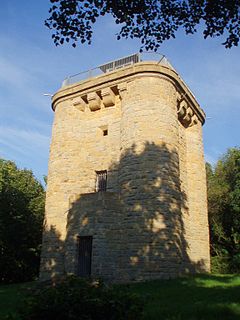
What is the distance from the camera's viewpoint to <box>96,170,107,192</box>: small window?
16.0m

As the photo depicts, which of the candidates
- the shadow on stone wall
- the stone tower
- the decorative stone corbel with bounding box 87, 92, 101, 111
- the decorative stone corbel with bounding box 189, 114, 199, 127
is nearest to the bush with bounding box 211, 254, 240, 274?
the stone tower

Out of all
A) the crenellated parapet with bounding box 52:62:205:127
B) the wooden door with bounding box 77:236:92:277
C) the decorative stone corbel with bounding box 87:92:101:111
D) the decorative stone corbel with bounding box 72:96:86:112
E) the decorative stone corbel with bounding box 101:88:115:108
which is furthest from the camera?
the decorative stone corbel with bounding box 72:96:86:112

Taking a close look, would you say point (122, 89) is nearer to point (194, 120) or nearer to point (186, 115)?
point (186, 115)

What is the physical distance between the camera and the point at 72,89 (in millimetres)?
17828

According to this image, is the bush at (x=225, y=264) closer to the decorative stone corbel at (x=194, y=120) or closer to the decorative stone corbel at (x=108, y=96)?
the decorative stone corbel at (x=194, y=120)

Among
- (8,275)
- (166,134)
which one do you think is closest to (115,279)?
(166,134)

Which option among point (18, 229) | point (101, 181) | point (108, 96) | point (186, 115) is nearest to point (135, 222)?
point (101, 181)

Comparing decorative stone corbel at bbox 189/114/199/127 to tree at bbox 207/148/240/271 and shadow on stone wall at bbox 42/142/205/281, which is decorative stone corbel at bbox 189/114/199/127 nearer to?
shadow on stone wall at bbox 42/142/205/281

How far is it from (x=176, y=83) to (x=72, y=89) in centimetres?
528

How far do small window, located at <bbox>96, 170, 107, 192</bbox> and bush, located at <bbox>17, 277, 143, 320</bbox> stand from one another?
10431mm

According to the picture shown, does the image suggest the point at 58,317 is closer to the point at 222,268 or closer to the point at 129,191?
the point at 129,191

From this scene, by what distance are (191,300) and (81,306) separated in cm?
400

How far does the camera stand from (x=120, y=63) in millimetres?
17031

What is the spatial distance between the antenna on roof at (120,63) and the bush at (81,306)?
12.8 m
